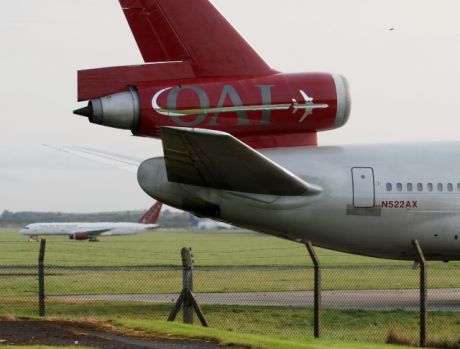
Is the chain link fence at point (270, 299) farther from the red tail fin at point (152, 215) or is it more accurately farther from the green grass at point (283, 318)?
the red tail fin at point (152, 215)

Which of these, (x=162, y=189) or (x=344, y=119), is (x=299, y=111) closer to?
(x=344, y=119)

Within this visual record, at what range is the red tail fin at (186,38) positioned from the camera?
2314cm

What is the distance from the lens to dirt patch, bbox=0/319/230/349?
14.6 m

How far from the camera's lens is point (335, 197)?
80.4ft

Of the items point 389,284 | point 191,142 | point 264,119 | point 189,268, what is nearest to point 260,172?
point 264,119

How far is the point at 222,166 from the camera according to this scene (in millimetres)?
22047

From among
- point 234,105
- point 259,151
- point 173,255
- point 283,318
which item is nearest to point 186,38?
point 234,105

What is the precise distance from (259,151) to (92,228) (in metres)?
91.6

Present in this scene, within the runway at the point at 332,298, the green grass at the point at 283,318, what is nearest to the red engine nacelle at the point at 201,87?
the green grass at the point at 283,318

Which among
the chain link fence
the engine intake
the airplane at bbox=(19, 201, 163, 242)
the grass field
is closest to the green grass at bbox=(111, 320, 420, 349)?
the grass field

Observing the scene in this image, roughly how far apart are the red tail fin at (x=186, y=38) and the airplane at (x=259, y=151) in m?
0.02

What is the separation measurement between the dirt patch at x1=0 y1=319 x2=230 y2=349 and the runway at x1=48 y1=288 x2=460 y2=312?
9044mm

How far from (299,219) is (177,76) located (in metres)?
4.68

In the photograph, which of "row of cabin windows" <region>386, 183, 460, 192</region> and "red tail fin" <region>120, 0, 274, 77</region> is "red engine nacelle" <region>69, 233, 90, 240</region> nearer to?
"row of cabin windows" <region>386, 183, 460, 192</region>
